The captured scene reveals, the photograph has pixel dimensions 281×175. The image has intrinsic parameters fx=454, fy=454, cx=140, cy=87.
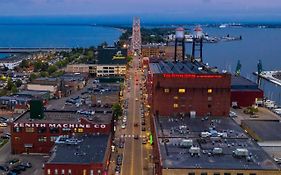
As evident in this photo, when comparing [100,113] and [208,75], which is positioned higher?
[208,75]

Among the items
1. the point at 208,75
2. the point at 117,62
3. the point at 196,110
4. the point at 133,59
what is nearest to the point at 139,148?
the point at 196,110

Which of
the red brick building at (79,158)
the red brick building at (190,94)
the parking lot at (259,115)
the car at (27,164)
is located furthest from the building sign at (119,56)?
the red brick building at (79,158)

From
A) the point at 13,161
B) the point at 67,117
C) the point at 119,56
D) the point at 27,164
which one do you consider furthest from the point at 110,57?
the point at 27,164

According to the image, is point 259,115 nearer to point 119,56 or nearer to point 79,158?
point 79,158

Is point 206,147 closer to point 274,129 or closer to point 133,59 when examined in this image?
point 274,129

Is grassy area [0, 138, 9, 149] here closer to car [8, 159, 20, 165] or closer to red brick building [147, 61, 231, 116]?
car [8, 159, 20, 165]

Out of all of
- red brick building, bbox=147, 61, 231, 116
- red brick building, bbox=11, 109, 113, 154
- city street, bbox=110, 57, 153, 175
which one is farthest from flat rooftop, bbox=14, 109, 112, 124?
red brick building, bbox=147, 61, 231, 116
